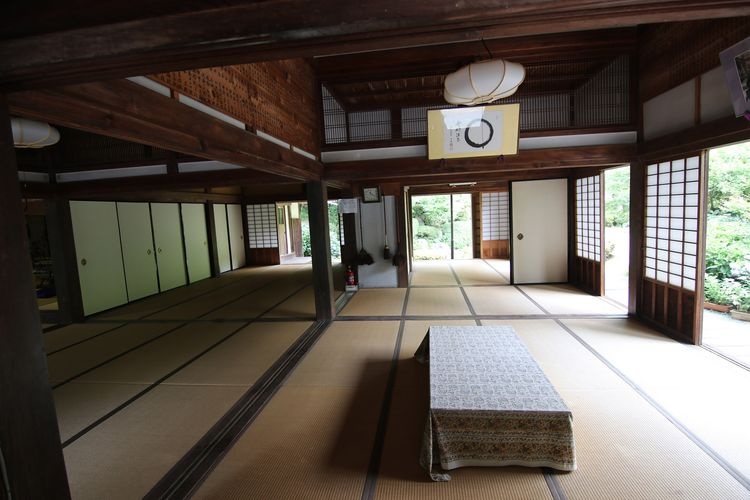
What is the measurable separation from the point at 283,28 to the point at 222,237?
9882 mm

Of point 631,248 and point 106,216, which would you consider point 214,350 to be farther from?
point 631,248

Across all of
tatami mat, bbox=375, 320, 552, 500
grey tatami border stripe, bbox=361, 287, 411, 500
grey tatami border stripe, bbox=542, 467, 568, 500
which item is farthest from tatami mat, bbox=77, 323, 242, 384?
grey tatami border stripe, bbox=542, 467, 568, 500

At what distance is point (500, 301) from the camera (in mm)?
5797

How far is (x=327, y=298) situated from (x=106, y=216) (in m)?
4.37

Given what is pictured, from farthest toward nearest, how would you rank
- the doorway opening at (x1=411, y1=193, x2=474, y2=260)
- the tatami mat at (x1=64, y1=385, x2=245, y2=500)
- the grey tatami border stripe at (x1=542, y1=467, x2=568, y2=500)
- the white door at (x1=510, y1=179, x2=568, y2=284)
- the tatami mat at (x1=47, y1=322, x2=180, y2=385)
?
the doorway opening at (x1=411, y1=193, x2=474, y2=260)
the white door at (x1=510, y1=179, x2=568, y2=284)
the tatami mat at (x1=47, y1=322, x2=180, y2=385)
the tatami mat at (x1=64, y1=385, x2=245, y2=500)
the grey tatami border stripe at (x1=542, y1=467, x2=568, y2=500)

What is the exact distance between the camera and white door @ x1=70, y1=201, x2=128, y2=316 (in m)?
5.87

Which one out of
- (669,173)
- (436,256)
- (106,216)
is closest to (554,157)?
(669,173)

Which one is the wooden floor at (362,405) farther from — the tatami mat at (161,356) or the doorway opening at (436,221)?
the doorway opening at (436,221)

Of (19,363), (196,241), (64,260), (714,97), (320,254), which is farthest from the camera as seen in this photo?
(196,241)

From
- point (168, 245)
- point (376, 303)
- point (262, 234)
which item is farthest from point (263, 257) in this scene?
point (376, 303)

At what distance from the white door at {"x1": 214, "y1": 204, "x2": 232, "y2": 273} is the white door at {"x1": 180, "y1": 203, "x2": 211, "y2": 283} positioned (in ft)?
1.32

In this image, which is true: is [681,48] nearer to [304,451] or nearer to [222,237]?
[304,451]

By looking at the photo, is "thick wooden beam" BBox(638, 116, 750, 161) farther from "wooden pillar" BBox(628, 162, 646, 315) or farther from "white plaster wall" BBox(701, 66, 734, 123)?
"wooden pillar" BBox(628, 162, 646, 315)

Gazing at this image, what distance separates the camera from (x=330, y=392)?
10.2 feet
